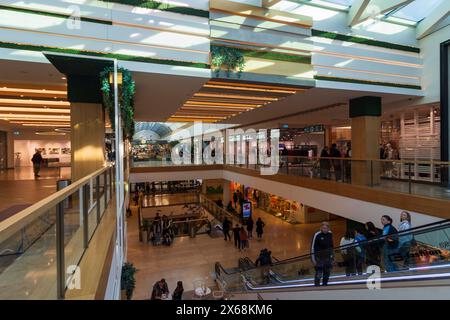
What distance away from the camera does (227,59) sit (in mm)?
7559

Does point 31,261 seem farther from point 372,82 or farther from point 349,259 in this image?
point 372,82

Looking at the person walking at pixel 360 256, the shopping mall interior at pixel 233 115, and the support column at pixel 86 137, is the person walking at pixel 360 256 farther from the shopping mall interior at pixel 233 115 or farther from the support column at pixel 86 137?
the support column at pixel 86 137

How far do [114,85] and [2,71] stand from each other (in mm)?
3495

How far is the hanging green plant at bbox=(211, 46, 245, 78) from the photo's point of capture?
740 centimetres

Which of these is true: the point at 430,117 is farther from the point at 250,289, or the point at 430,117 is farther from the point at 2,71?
the point at 2,71

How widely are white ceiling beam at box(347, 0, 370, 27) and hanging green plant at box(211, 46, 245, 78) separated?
4333mm

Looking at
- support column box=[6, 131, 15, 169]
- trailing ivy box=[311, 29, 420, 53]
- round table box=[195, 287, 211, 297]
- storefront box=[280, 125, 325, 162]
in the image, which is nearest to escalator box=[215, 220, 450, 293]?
round table box=[195, 287, 211, 297]

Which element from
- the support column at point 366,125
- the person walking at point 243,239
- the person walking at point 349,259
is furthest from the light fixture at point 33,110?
the support column at point 366,125

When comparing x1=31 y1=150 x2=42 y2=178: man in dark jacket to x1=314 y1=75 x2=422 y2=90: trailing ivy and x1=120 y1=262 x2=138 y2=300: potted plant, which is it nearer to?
x1=120 y1=262 x2=138 y2=300: potted plant

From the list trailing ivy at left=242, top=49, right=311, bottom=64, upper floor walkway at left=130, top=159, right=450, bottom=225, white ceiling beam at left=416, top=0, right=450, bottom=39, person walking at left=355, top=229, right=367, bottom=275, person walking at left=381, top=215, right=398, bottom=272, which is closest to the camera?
person walking at left=381, top=215, right=398, bottom=272

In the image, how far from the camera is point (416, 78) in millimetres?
10297

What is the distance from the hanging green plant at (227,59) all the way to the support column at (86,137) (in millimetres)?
3285

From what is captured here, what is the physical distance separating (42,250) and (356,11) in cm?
1067
